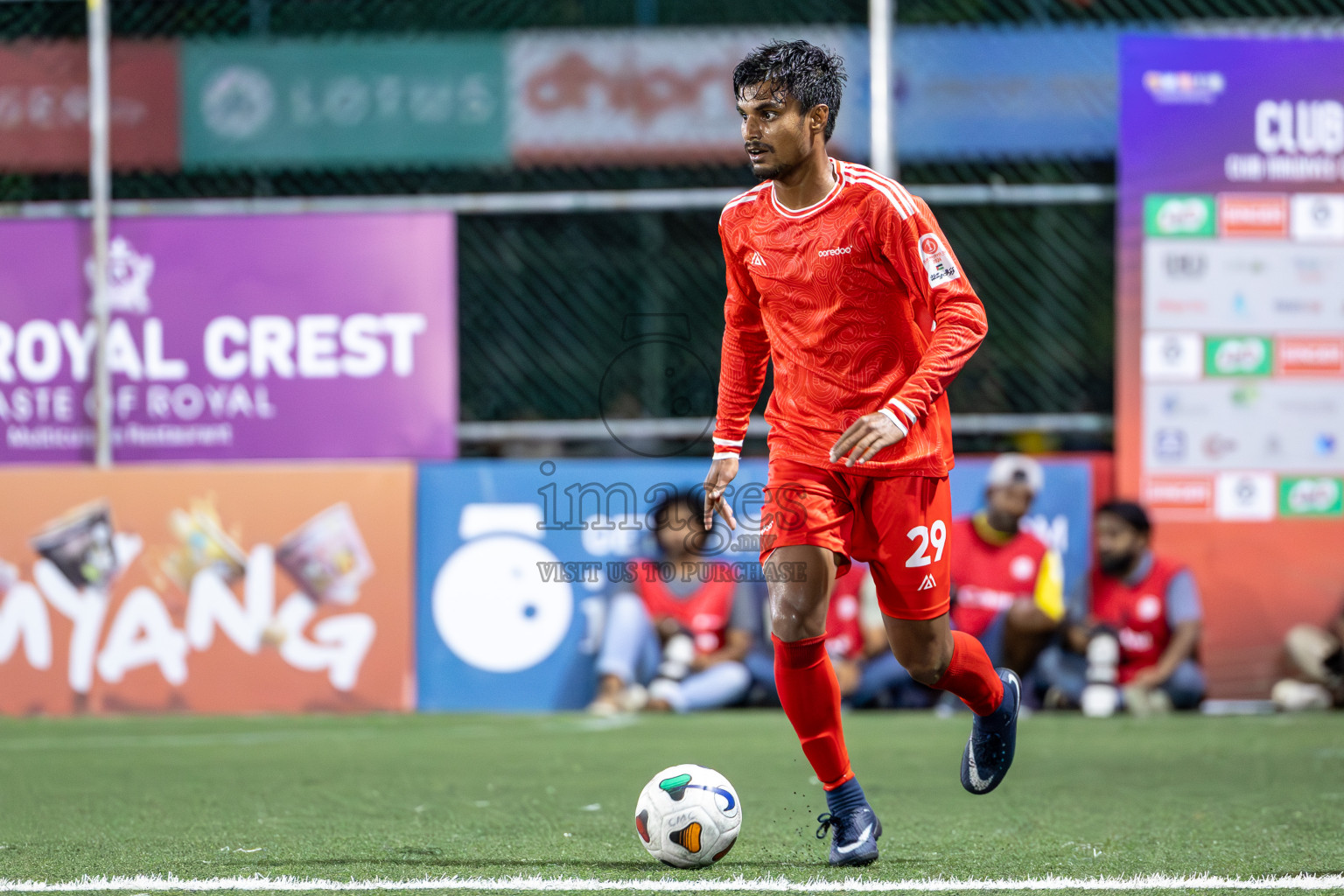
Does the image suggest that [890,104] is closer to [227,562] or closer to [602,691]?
[602,691]

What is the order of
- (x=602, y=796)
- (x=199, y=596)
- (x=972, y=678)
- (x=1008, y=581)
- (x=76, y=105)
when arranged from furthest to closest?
(x=76, y=105) < (x=199, y=596) < (x=1008, y=581) < (x=602, y=796) < (x=972, y=678)

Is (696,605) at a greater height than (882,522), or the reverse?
(882,522)

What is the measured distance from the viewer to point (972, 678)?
4480 millimetres

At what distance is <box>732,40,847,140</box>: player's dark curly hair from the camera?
4223mm

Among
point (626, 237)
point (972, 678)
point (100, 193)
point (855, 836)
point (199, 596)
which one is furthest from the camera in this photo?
point (626, 237)

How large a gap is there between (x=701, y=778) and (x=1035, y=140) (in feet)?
19.8

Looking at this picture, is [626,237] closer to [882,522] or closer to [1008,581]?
[1008,581]

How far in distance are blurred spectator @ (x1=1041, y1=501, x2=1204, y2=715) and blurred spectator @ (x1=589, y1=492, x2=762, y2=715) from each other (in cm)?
158

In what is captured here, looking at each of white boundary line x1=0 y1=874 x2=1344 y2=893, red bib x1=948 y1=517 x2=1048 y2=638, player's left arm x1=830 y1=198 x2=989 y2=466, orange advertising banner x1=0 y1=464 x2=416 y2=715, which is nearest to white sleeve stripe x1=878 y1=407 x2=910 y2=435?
player's left arm x1=830 y1=198 x2=989 y2=466

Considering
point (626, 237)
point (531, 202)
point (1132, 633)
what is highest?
point (531, 202)

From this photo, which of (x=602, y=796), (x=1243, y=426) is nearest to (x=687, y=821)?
(x=602, y=796)

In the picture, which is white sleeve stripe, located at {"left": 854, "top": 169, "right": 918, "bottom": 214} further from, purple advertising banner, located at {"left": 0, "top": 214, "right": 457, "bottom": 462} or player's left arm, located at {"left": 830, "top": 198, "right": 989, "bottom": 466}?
purple advertising banner, located at {"left": 0, "top": 214, "right": 457, "bottom": 462}

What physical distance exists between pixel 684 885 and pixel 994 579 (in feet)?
17.0

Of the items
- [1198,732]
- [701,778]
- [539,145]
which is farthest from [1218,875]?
[539,145]
